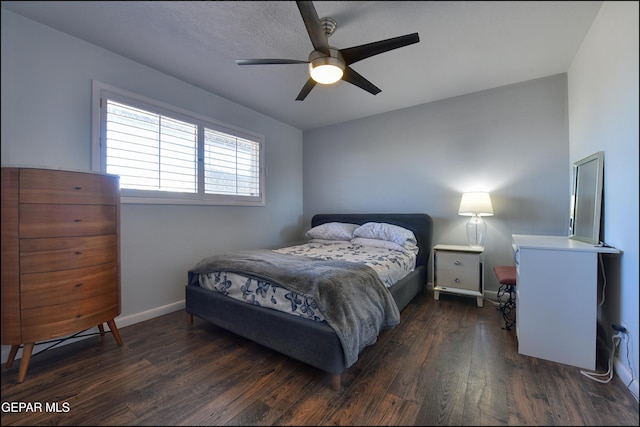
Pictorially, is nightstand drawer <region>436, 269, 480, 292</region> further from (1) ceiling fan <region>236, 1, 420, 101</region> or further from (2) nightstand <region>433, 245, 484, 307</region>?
(1) ceiling fan <region>236, 1, 420, 101</region>

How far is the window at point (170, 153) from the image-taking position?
2107mm

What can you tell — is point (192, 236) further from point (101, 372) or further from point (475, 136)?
point (475, 136)

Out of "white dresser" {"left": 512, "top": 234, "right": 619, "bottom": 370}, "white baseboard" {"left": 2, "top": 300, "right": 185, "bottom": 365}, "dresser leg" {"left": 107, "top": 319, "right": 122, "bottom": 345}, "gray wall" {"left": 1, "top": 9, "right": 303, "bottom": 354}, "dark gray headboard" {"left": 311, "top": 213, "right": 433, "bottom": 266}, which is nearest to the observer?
"gray wall" {"left": 1, "top": 9, "right": 303, "bottom": 354}

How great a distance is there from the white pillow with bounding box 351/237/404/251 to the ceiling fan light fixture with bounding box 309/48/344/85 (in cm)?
188

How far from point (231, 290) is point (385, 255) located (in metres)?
1.53

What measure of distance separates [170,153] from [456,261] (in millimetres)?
3303

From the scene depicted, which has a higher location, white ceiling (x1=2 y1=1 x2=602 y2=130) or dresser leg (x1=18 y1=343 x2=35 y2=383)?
white ceiling (x1=2 y1=1 x2=602 y2=130)

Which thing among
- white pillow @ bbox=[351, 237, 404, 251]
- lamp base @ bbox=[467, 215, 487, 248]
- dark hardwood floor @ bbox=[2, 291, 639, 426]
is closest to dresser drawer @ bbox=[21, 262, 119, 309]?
dark hardwood floor @ bbox=[2, 291, 639, 426]

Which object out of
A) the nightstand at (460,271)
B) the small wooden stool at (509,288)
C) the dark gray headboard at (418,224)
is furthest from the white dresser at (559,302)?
the dark gray headboard at (418,224)

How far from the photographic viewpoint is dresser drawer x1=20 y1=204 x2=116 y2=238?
1342mm

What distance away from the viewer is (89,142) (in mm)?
1980

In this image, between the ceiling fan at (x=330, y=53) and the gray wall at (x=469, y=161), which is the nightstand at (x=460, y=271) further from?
the ceiling fan at (x=330, y=53)

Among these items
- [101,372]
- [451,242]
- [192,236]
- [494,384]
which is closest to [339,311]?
[494,384]

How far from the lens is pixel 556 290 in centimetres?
166
